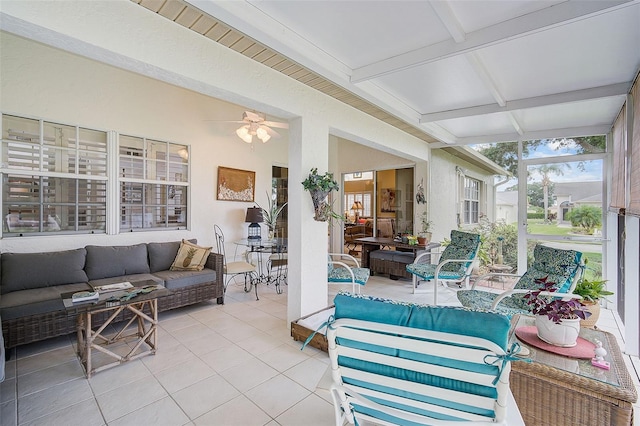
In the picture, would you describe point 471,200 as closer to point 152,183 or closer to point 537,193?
point 537,193

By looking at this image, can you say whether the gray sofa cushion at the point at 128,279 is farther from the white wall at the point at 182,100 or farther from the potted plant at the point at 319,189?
the potted plant at the point at 319,189

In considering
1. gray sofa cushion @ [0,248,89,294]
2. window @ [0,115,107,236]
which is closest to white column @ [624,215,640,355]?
gray sofa cushion @ [0,248,89,294]

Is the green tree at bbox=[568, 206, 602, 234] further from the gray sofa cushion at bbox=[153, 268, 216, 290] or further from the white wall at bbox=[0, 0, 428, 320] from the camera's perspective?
the gray sofa cushion at bbox=[153, 268, 216, 290]

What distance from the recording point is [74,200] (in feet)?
12.7

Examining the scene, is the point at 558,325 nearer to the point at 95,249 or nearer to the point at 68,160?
the point at 95,249

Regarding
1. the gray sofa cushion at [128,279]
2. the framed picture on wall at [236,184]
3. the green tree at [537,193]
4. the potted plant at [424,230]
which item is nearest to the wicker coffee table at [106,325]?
the gray sofa cushion at [128,279]

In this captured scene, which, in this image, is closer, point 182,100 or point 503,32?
point 503,32

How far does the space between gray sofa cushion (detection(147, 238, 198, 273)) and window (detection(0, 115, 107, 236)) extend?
0.80 meters

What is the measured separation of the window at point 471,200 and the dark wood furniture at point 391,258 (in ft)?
7.91

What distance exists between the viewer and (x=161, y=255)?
409cm

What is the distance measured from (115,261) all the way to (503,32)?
4689mm

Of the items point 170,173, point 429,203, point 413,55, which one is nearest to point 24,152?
point 170,173

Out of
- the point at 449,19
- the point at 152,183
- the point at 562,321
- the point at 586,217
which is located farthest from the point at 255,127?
the point at 586,217

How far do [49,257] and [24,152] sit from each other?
1364 millimetres
